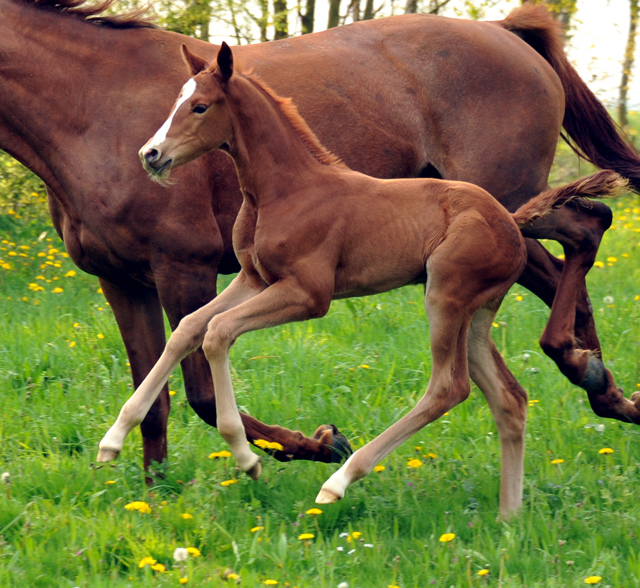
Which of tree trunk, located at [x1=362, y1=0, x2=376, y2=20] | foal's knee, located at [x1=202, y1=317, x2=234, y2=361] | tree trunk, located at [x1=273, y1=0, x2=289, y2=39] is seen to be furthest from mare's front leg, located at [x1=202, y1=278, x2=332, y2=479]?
tree trunk, located at [x1=362, y1=0, x2=376, y2=20]

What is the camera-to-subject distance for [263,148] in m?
3.20

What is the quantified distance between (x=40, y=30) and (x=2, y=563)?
7.47 feet

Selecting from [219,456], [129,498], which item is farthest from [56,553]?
[219,456]

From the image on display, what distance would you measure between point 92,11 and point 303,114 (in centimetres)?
106

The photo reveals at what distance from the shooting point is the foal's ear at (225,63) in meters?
3.02

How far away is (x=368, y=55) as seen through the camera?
430cm

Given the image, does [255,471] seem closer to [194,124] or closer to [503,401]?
[503,401]

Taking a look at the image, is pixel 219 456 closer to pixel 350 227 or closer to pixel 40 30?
pixel 350 227

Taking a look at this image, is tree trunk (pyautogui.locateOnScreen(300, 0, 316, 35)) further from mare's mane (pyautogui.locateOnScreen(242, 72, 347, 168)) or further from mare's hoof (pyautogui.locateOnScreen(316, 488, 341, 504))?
mare's hoof (pyautogui.locateOnScreen(316, 488, 341, 504))

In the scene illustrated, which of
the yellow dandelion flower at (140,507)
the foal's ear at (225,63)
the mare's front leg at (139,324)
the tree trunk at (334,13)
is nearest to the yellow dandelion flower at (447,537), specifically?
the yellow dandelion flower at (140,507)

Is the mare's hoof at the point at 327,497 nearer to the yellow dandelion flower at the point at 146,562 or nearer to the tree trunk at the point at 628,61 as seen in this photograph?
the yellow dandelion flower at the point at 146,562

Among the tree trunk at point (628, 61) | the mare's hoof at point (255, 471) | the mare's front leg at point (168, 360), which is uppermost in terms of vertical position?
the mare's front leg at point (168, 360)

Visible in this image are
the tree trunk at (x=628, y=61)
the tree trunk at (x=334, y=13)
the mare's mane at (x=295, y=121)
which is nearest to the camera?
the mare's mane at (x=295, y=121)

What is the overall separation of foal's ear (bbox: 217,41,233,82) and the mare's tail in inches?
92.3
